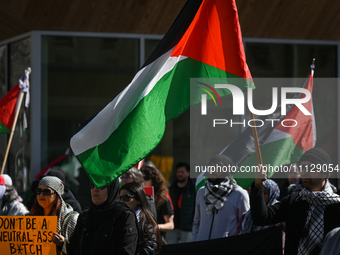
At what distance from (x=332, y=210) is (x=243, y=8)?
738cm

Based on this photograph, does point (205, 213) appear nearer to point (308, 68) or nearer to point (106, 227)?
point (106, 227)

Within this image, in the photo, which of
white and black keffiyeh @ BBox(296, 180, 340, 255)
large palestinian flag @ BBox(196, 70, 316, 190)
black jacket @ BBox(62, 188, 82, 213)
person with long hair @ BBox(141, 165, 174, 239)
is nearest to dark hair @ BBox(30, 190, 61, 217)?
black jacket @ BBox(62, 188, 82, 213)

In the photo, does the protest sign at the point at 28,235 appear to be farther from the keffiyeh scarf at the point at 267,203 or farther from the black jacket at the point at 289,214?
the keffiyeh scarf at the point at 267,203

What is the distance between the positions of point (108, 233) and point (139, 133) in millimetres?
814

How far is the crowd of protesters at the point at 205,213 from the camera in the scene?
13.6ft

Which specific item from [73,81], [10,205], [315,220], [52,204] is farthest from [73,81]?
[315,220]

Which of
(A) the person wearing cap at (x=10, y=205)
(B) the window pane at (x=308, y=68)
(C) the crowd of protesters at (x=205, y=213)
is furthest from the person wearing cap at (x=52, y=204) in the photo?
(B) the window pane at (x=308, y=68)

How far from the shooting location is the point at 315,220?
4.17 m

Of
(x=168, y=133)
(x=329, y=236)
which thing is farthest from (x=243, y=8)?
(x=329, y=236)

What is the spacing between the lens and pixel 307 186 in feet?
14.3

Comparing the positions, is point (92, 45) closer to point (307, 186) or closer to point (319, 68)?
point (319, 68)

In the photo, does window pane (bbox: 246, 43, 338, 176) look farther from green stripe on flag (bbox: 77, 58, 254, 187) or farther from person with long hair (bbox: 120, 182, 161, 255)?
green stripe on flag (bbox: 77, 58, 254, 187)

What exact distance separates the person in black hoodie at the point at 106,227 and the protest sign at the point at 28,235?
65 cm

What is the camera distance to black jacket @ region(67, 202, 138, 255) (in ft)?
13.5
